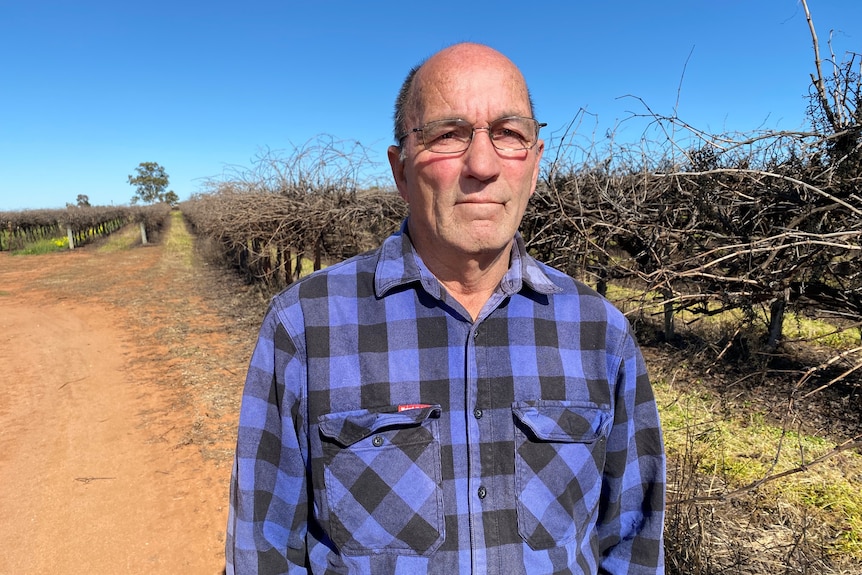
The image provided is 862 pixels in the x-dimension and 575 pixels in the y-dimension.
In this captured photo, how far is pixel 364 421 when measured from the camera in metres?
1.12

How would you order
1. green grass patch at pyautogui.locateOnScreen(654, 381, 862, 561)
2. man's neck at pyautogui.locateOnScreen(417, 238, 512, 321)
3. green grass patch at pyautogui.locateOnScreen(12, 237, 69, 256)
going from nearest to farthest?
1. man's neck at pyautogui.locateOnScreen(417, 238, 512, 321)
2. green grass patch at pyautogui.locateOnScreen(654, 381, 862, 561)
3. green grass patch at pyautogui.locateOnScreen(12, 237, 69, 256)

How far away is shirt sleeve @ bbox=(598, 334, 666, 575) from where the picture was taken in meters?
1.28

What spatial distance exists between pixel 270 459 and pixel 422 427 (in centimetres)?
37

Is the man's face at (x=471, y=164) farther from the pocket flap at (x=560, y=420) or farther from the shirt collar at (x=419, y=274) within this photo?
the pocket flap at (x=560, y=420)

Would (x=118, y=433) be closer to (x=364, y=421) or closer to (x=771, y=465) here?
(x=364, y=421)

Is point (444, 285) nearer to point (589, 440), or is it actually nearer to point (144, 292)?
point (589, 440)

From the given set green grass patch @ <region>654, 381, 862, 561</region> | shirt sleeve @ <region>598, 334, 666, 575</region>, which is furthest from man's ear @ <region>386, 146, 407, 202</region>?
green grass patch @ <region>654, 381, 862, 561</region>

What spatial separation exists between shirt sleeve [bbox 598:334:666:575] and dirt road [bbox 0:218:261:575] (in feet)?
9.90

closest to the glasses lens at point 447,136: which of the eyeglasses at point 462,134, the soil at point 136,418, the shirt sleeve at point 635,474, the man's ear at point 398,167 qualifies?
the eyeglasses at point 462,134

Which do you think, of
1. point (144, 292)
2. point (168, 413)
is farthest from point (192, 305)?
point (168, 413)

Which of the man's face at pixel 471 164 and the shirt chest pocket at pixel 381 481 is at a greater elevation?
the man's face at pixel 471 164

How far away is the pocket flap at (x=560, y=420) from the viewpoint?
1158 millimetres

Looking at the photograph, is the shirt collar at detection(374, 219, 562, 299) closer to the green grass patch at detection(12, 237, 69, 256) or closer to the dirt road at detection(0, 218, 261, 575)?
the dirt road at detection(0, 218, 261, 575)

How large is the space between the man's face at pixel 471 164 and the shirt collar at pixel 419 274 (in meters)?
0.10
